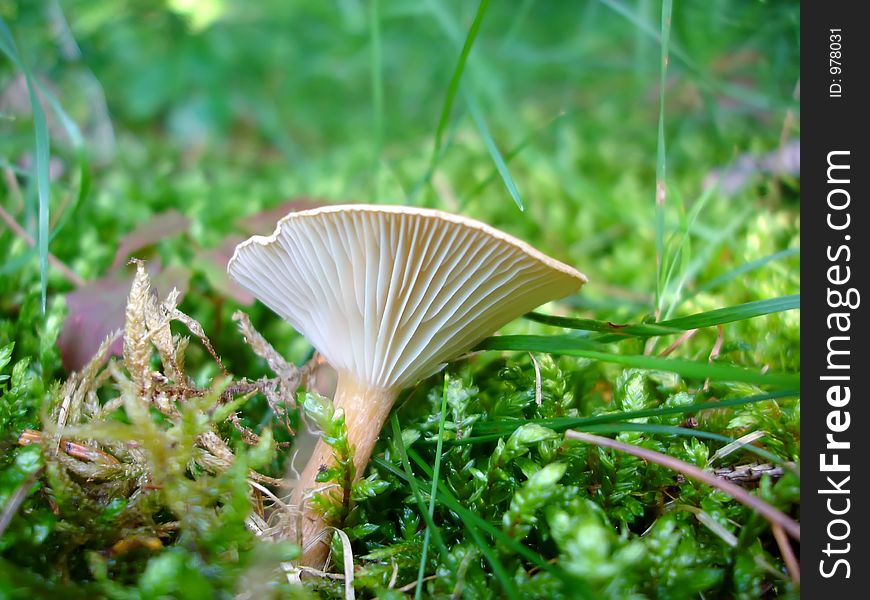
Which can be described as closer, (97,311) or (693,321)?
(693,321)

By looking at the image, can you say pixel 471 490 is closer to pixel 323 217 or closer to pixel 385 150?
pixel 323 217

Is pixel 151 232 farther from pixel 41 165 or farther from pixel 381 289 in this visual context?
pixel 381 289

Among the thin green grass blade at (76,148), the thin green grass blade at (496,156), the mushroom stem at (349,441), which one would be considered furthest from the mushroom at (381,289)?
the thin green grass blade at (76,148)

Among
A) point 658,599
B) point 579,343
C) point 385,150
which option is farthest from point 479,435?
point 385,150

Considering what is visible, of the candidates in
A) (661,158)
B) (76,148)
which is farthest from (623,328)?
(76,148)

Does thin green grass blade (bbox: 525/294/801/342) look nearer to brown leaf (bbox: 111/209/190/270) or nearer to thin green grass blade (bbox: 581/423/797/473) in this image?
thin green grass blade (bbox: 581/423/797/473)

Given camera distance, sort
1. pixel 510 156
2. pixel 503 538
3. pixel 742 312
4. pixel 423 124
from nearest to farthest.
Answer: pixel 503 538 < pixel 742 312 < pixel 510 156 < pixel 423 124
